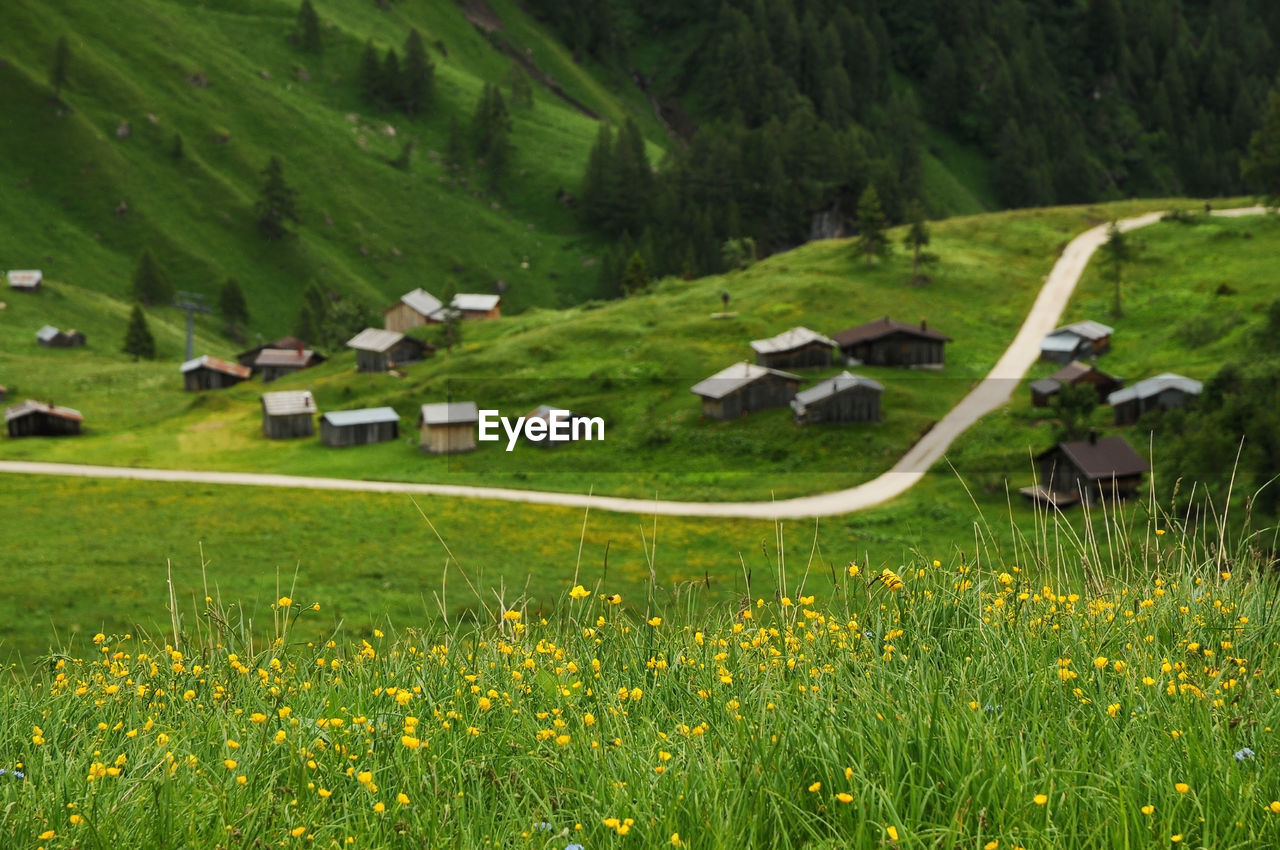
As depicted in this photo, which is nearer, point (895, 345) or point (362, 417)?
point (362, 417)

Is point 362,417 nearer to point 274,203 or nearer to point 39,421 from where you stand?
point 39,421

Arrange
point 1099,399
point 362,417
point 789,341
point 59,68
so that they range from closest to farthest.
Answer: point 1099,399 → point 362,417 → point 789,341 → point 59,68

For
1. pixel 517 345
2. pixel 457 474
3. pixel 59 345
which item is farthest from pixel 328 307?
pixel 457 474

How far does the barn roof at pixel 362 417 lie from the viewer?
8488cm


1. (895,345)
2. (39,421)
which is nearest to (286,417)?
(39,421)

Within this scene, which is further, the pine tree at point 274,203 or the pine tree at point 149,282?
the pine tree at point 274,203

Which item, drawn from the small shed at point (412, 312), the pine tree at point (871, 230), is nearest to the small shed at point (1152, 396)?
the pine tree at point (871, 230)

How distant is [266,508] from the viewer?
6225 centimetres

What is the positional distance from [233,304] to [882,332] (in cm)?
10362

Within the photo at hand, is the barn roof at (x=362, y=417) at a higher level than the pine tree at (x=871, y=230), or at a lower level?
lower

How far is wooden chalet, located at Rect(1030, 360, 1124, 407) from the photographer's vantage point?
76188 millimetres

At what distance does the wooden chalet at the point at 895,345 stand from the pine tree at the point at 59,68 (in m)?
154

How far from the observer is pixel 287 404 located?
88750 millimetres

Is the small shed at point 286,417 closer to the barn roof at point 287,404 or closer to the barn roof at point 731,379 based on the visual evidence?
the barn roof at point 287,404
